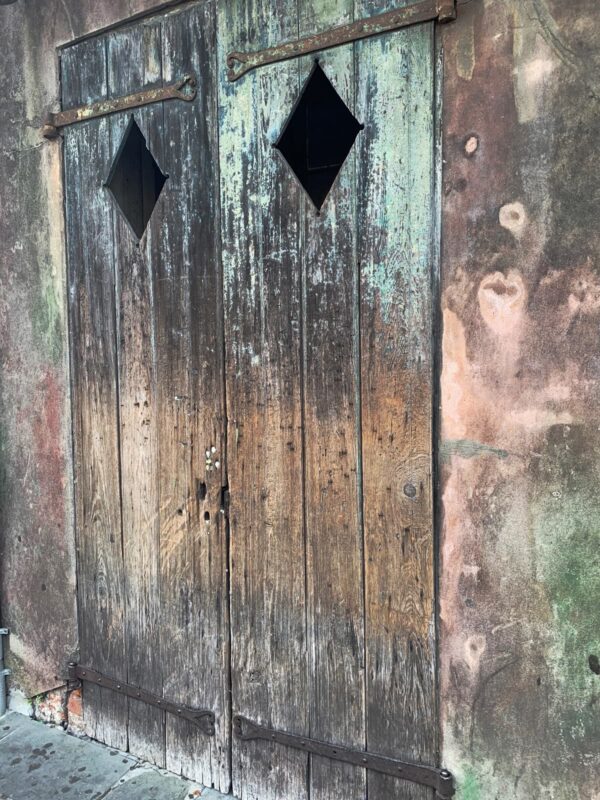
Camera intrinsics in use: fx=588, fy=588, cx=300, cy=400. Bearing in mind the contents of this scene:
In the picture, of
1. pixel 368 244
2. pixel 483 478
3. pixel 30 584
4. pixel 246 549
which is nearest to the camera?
pixel 483 478

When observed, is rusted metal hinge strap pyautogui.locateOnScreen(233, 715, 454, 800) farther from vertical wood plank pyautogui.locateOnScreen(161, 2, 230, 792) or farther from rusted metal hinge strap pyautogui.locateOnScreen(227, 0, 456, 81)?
rusted metal hinge strap pyautogui.locateOnScreen(227, 0, 456, 81)

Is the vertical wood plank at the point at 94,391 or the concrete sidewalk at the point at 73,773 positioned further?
the vertical wood plank at the point at 94,391

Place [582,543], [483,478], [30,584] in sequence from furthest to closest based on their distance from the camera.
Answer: [30,584]
[483,478]
[582,543]

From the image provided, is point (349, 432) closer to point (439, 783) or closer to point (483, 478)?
point (483, 478)

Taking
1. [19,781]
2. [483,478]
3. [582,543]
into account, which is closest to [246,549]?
[483,478]

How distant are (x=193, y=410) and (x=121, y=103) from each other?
3.54 feet

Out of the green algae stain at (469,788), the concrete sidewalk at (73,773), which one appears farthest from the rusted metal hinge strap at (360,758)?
the concrete sidewalk at (73,773)

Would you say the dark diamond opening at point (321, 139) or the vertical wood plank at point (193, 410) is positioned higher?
the dark diamond opening at point (321, 139)

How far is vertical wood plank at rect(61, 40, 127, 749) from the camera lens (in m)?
2.11

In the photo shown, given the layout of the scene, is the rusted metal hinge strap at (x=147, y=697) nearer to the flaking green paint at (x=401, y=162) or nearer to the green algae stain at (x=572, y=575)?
the green algae stain at (x=572, y=575)

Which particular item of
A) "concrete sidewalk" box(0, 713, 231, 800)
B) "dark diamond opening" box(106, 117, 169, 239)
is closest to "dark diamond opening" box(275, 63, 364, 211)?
"dark diamond opening" box(106, 117, 169, 239)

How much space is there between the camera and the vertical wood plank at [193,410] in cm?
190

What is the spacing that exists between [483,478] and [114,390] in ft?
4.31

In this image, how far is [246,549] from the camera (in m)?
1.90
